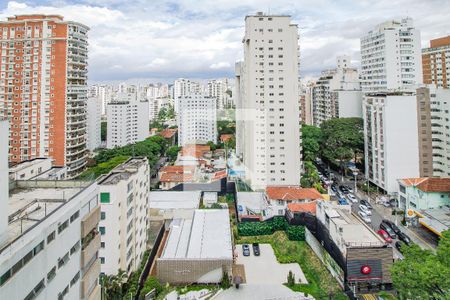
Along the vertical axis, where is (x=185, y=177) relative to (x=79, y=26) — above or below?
below

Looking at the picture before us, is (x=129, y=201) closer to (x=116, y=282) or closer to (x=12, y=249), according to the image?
(x=116, y=282)

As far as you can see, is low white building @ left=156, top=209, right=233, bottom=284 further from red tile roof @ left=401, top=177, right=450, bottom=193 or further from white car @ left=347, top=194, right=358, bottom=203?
red tile roof @ left=401, top=177, right=450, bottom=193

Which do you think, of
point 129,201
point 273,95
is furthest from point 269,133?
point 129,201

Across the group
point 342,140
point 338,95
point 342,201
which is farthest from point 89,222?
point 338,95

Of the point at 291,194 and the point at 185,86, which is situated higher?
the point at 185,86

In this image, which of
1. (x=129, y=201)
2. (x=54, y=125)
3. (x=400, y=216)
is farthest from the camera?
(x=54, y=125)

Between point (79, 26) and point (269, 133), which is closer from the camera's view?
point (269, 133)

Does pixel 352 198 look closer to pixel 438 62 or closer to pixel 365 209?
pixel 365 209
